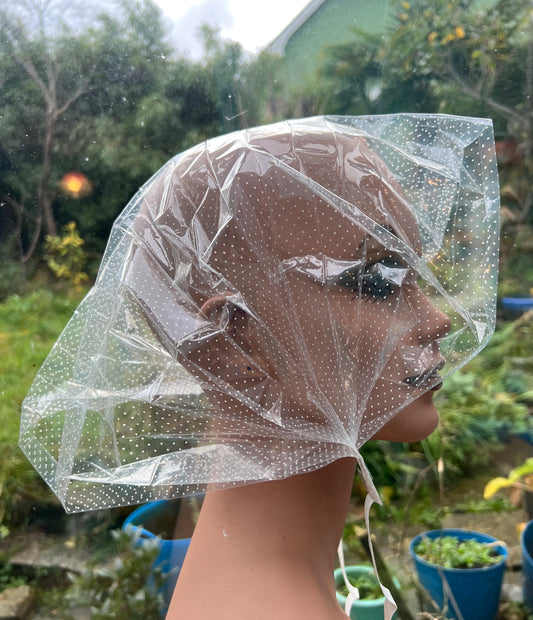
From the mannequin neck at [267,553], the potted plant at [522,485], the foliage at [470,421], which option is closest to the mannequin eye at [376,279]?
the mannequin neck at [267,553]

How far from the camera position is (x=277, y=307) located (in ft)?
2.28

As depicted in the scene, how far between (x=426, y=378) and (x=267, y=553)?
301 millimetres

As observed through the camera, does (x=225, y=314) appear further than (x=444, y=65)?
No

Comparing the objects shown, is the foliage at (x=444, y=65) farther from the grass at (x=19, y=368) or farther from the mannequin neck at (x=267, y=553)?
the mannequin neck at (x=267, y=553)

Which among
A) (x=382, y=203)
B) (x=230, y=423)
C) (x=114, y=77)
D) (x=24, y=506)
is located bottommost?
(x=24, y=506)

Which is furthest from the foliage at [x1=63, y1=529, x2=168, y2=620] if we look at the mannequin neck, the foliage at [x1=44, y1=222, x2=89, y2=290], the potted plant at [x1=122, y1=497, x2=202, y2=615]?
the mannequin neck

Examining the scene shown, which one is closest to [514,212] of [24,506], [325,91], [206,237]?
[325,91]

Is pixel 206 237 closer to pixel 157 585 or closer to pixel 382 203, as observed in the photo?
pixel 382 203

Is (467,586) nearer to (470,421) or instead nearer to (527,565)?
(527,565)

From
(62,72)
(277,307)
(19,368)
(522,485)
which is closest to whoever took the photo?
(277,307)

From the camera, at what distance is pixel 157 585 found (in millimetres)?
1528

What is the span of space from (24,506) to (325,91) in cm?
139

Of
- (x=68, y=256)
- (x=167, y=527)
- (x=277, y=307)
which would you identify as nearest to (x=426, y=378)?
(x=277, y=307)

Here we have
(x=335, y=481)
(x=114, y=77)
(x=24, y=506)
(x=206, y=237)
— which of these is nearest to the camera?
(x=206, y=237)
